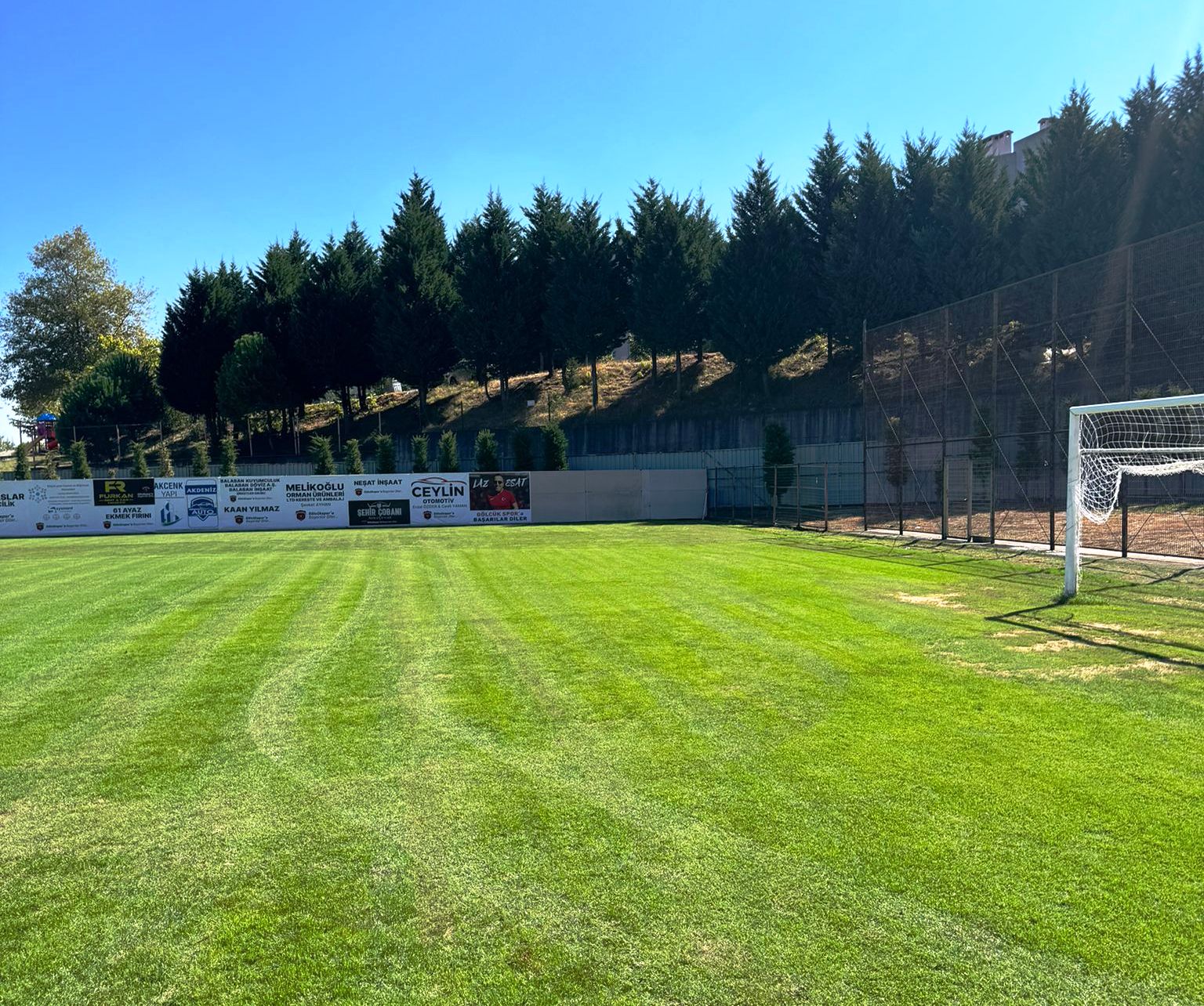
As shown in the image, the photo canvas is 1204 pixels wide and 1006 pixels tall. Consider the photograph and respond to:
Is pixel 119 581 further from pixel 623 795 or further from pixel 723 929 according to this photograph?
pixel 723 929

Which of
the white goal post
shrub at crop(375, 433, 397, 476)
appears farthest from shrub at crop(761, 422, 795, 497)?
shrub at crop(375, 433, 397, 476)

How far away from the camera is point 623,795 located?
4.45 meters

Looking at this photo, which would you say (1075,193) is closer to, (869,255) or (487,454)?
(869,255)

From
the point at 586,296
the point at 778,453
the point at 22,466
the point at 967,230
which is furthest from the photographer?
the point at 586,296

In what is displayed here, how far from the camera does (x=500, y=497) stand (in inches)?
1310

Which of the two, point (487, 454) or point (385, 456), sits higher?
→ point (385, 456)

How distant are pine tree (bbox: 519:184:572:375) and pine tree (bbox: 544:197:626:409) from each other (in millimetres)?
1027

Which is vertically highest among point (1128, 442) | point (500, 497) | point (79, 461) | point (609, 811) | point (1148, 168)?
point (1148, 168)

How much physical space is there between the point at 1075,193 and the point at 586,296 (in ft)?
77.7

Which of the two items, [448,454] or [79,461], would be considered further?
[79,461]

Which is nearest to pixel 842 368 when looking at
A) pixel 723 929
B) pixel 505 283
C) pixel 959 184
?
pixel 959 184

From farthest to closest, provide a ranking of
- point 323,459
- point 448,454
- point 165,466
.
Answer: point 165,466 → point 323,459 → point 448,454

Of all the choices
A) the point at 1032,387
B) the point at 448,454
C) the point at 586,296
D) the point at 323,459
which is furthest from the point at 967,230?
the point at 323,459

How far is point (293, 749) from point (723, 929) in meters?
3.33
